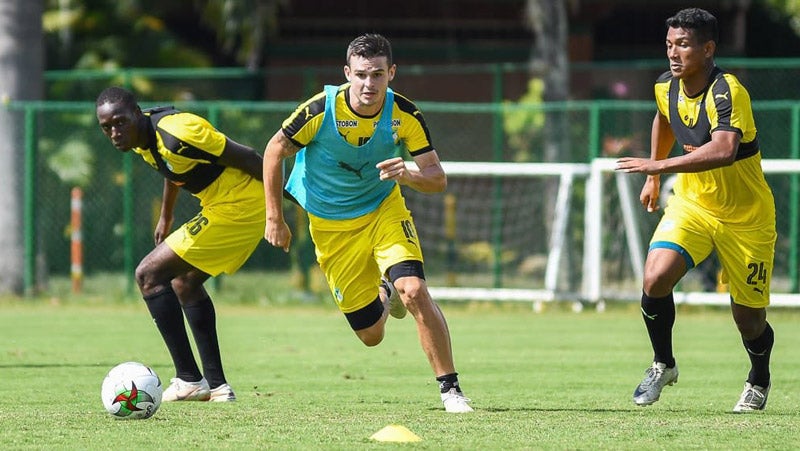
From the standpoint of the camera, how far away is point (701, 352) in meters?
12.7

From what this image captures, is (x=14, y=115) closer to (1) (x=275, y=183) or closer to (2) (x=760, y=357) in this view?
(1) (x=275, y=183)

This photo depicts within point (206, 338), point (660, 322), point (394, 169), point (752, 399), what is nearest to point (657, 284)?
point (660, 322)

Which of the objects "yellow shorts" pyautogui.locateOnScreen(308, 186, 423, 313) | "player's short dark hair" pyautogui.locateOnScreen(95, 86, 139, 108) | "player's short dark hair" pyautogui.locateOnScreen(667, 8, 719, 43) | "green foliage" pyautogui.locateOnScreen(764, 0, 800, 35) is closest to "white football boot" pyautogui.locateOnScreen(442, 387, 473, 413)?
"yellow shorts" pyautogui.locateOnScreen(308, 186, 423, 313)

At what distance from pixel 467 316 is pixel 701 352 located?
4.39 m

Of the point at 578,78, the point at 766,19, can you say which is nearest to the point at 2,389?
the point at 578,78

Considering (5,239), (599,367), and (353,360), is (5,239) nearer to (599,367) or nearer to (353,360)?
(353,360)

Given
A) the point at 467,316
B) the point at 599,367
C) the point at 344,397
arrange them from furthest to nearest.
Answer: the point at 467,316, the point at 599,367, the point at 344,397

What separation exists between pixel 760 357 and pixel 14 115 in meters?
12.7

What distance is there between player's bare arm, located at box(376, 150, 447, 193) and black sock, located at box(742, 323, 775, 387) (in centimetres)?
214

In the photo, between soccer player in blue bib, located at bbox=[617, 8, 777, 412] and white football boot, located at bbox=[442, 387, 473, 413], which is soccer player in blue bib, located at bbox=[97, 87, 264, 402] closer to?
white football boot, located at bbox=[442, 387, 473, 413]

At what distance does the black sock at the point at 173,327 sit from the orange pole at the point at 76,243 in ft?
34.0

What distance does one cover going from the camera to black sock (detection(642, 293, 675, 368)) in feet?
28.0

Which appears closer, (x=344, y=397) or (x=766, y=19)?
(x=344, y=397)

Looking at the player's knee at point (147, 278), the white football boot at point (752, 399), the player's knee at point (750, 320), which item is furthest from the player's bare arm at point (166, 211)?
the white football boot at point (752, 399)
